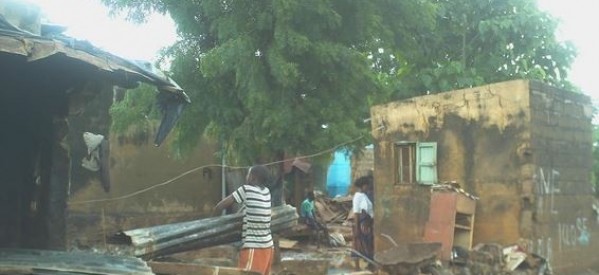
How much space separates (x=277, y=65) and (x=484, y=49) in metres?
6.83

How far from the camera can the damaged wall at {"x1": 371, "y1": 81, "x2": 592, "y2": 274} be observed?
964 cm

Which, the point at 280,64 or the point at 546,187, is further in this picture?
the point at 546,187

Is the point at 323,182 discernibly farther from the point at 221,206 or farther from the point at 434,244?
the point at 221,206

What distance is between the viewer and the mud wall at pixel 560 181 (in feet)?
31.6

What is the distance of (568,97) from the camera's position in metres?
10.6

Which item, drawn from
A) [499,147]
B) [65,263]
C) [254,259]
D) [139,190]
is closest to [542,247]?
[499,147]

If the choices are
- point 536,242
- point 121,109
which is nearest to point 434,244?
point 536,242

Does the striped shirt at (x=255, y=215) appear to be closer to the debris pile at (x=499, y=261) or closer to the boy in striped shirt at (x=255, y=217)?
the boy in striped shirt at (x=255, y=217)

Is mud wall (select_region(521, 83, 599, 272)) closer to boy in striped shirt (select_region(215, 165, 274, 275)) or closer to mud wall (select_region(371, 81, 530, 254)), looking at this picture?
mud wall (select_region(371, 81, 530, 254))

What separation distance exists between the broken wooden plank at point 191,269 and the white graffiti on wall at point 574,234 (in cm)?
637

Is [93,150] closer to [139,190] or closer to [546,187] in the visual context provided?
[546,187]

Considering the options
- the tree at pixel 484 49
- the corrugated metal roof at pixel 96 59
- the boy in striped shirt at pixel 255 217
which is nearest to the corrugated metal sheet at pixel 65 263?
the corrugated metal roof at pixel 96 59

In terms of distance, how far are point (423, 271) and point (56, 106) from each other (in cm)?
515

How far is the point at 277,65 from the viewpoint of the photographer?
898 centimetres
